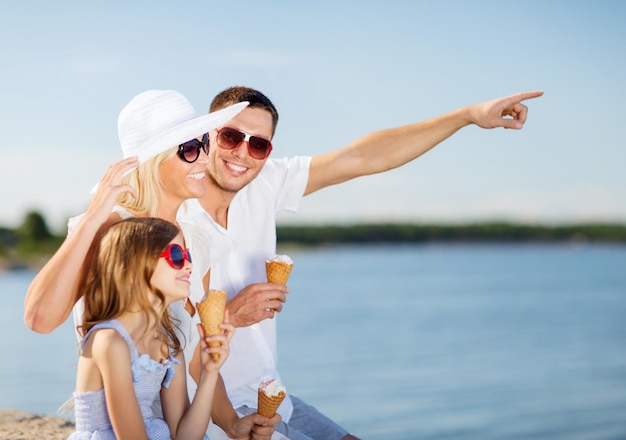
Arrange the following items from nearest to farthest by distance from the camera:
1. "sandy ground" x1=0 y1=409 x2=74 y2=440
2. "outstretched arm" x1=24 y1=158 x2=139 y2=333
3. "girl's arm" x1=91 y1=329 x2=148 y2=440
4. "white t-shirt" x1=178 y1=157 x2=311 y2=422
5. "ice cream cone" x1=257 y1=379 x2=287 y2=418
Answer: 1. "girl's arm" x1=91 y1=329 x2=148 y2=440
2. "outstretched arm" x1=24 y1=158 x2=139 y2=333
3. "ice cream cone" x1=257 y1=379 x2=287 y2=418
4. "white t-shirt" x1=178 y1=157 x2=311 y2=422
5. "sandy ground" x1=0 y1=409 x2=74 y2=440

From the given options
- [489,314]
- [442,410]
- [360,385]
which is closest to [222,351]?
[442,410]

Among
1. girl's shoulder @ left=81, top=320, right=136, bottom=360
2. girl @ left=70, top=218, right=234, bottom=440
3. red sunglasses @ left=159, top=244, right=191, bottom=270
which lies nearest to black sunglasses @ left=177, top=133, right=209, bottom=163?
girl @ left=70, top=218, right=234, bottom=440

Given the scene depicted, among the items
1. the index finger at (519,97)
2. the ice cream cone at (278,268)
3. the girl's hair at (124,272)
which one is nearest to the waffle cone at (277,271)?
the ice cream cone at (278,268)

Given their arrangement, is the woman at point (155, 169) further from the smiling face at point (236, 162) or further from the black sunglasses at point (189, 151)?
the smiling face at point (236, 162)

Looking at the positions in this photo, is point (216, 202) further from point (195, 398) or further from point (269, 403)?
point (195, 398)

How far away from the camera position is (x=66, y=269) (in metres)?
3.03

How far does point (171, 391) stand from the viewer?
3277 millimetres

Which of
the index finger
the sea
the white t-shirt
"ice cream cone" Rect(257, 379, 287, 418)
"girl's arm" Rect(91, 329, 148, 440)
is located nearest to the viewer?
"girl's arm" Rect(91, 329, 148, 440)

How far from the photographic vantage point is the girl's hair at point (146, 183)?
137 inches

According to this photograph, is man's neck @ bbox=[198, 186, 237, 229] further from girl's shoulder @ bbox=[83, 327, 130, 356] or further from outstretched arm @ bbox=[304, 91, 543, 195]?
girl's shoulder @ bbox=[83, 327, 130, 356]

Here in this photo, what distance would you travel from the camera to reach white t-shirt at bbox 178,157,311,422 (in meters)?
4.10

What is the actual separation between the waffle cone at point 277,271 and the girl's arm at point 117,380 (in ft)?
3.79

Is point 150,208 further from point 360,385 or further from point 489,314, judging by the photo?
point 489,314

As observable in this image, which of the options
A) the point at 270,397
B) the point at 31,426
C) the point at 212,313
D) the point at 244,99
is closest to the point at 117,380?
the point at 212,313
